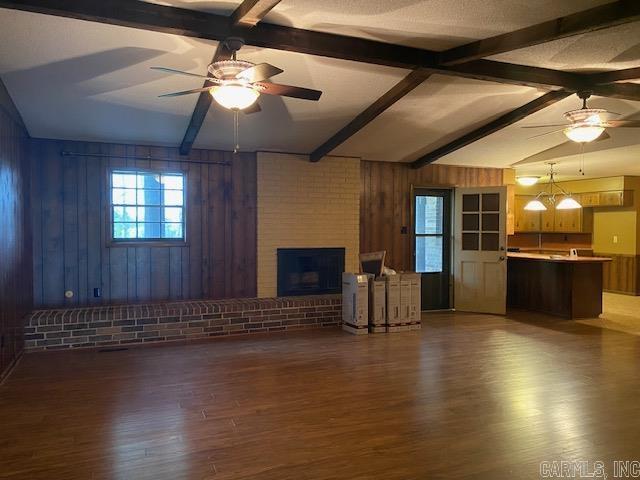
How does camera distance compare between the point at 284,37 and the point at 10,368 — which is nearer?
the point at 284,37

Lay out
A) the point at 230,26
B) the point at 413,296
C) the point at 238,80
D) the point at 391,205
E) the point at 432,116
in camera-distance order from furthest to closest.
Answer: the point at 391,205 → the point at 413,296 → the point at 432,116 → the point at 230,26 → the point at 238,80

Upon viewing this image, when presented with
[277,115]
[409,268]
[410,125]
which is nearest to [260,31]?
[277,115]

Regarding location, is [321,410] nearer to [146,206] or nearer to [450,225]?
[146,206]

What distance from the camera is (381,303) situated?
595 centimetres

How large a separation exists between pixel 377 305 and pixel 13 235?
161 inches

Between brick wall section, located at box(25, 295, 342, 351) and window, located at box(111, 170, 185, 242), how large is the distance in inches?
37.1

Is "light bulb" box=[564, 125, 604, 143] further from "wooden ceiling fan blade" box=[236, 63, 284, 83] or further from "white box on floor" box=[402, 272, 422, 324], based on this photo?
"wooden ceiling fan blade" box=[236, 63, 284, 83]

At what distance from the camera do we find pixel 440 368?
441 cm

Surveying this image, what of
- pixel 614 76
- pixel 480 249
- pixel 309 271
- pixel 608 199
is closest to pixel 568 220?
pixel 608 199

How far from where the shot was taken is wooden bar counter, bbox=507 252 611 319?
22.2 feet

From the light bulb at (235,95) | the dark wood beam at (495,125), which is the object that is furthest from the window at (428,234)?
the light bulb at (235,95)

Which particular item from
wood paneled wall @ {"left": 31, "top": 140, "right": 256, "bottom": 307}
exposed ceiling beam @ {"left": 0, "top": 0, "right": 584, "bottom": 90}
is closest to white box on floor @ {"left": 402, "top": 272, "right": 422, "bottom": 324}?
wood paneled wall @ {"left": 31, "top": 140, "right": 256, "bottom": 307}

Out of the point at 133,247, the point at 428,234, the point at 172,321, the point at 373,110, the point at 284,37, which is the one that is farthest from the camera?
the point at 428,234

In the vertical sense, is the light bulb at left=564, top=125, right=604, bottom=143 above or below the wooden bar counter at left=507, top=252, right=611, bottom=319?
above
